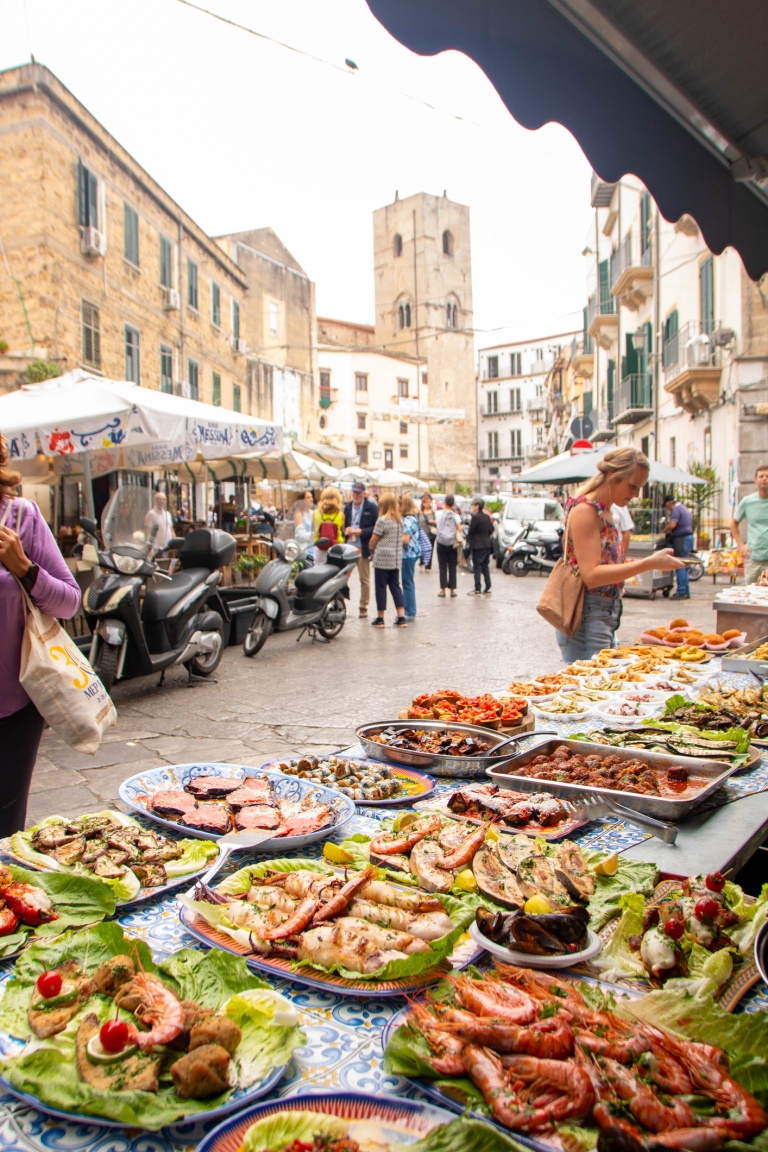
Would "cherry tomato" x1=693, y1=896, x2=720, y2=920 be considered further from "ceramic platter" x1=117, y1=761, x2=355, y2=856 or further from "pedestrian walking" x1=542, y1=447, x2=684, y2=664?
"pedestrian walking" x1=542, y1=447, x2=684, y2=664

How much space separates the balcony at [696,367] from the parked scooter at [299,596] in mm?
11008

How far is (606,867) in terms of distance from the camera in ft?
5.74

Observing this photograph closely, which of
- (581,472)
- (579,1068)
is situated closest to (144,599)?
(579,1068)

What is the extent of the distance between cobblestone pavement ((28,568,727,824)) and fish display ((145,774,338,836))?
8.19ft

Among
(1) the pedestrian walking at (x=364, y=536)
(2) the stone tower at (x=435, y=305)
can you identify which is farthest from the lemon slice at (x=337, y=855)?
(2) the stone tower at (x=435, y=305)

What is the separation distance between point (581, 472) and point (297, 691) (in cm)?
1069

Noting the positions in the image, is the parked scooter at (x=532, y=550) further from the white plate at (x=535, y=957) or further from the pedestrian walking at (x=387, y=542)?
the white plate at (x=535, y=957)

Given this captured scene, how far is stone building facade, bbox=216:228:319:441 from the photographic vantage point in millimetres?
36656

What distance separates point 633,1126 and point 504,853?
2.61ft

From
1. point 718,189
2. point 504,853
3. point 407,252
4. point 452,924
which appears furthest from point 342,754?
point 407,252

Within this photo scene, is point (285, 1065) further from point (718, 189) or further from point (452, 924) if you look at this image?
point (718, 189)

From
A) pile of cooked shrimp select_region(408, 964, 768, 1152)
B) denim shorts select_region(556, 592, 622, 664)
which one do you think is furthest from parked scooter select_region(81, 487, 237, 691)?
pile of cooked shrimp select_region(408, 964, 768, 1152)

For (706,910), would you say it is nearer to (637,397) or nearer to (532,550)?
(532,550)

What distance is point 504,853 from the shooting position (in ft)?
5.89
